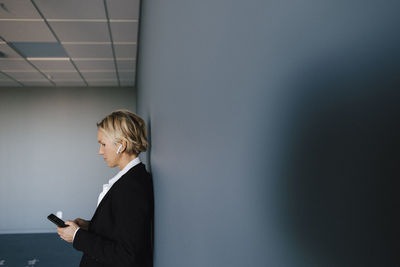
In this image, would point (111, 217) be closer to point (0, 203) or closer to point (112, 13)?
point (112, 13)

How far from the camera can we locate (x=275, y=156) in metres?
0.23

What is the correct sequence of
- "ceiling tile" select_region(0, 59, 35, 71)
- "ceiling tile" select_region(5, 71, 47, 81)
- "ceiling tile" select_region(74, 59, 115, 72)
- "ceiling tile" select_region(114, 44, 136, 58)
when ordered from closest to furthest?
"ceiling tile" select_region(114, 44, 136, 58) → "ceiling tile" select_region(0, 59, 35, 71) → "ceiling tile" select_region(74, 59, 115, 72) → "ceiling tile" select_region(5, 71, 47, 81)

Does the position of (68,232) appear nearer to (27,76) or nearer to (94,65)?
(94,65)

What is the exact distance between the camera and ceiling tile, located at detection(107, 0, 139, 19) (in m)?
2.52

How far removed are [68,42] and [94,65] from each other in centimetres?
75

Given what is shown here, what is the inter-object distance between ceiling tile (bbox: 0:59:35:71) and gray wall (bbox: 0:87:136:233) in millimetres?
892

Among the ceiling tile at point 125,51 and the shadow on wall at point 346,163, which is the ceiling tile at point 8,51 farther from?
the shadow on wall at point 346,163


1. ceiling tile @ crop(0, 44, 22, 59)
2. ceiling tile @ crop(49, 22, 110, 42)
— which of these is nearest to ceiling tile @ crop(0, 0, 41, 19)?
ceiling tile @ crop(49, 22, 110, 42)

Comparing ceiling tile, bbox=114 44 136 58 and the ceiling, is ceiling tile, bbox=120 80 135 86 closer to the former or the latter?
the ceiling

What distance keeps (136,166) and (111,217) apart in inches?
10.7

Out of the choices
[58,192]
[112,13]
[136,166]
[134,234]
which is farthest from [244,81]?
[58,192]

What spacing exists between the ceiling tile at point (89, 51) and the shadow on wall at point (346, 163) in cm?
367

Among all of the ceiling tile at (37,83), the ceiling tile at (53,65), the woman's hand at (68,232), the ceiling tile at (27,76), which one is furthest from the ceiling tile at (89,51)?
the woman's hand at (68,232)

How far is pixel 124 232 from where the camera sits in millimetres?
1005
